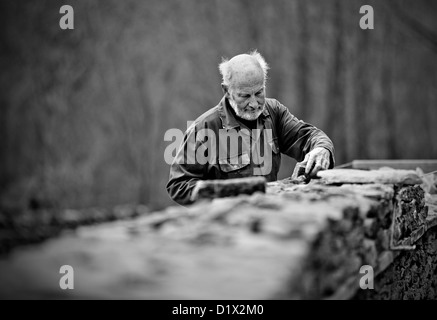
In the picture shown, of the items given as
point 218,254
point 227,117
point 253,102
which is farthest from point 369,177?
point 218,254

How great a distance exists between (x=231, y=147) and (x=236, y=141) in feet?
0.21

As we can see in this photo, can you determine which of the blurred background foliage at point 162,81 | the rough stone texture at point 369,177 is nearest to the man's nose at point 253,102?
the rough stone texture at point 369,177

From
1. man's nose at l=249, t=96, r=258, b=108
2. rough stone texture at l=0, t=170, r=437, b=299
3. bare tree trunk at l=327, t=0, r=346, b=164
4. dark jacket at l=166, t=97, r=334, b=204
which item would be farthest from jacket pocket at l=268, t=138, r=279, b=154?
bare tree trunk at l=327, t=0, r=346, b=164

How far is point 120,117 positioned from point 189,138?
132 inches

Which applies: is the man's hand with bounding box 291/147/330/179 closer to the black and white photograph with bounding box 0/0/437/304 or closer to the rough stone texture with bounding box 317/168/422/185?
the black and white photograph with bounding box 0/0/437/304

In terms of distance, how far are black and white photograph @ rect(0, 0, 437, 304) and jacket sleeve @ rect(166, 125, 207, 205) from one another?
0.6 inches

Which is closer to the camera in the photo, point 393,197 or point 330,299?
point 330,299

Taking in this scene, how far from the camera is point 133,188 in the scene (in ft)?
24.5

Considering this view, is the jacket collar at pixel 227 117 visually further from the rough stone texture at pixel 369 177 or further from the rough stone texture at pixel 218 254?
the rough stone texture at pixel 218 254

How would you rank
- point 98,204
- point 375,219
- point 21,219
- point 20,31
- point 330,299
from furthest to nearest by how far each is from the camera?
point 98,204 < point 20,31 < point 375,219 < point 330,299 < point 21,219

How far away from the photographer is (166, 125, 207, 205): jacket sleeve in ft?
12.7

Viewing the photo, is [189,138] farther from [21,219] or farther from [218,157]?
[21,219]

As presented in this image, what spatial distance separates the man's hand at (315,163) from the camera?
377 cm

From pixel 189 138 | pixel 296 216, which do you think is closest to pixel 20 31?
pixel 189 138
